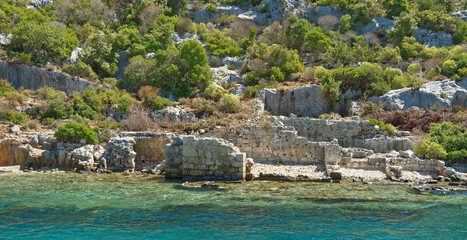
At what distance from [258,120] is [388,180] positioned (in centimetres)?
791

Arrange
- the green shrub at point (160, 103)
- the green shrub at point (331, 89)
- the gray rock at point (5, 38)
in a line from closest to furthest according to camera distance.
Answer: the green shrub at point (160, 103), the green shrub at point (331, 89), the gray rock at point (5, 38)

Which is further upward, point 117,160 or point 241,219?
point 117,160

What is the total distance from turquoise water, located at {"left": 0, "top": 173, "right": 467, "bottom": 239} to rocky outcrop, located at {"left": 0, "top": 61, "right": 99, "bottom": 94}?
1407 cm

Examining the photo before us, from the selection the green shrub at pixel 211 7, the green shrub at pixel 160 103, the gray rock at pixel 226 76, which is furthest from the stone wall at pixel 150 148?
the green shrub at pixel 211 7

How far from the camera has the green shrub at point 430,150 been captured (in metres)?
19.4

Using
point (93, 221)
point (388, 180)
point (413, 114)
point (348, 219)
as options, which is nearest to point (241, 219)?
point (348, 219)

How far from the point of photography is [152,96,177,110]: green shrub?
90.2 feet

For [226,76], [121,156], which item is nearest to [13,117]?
[121,156]

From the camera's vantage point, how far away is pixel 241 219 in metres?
12.4

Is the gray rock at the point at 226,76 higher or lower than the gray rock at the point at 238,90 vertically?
higher

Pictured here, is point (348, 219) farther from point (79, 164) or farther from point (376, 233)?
point (79, 164)

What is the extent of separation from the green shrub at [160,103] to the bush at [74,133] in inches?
239

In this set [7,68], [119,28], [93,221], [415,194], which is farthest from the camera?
[119,28]

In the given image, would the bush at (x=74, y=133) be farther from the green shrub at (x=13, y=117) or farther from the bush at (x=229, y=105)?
the bush at (x=229, y=105)
